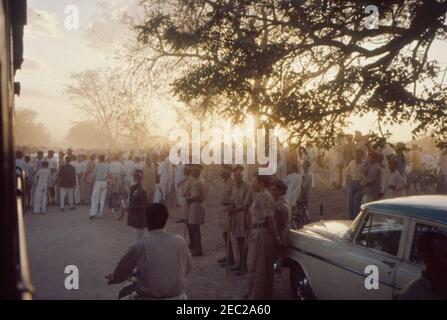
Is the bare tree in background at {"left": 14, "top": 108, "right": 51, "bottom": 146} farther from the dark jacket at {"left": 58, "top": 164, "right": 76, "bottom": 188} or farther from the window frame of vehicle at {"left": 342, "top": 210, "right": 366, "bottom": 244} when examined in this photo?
the window frame of vehicle at {"left": 342, "top": 210, "right": 366, "bottom": 244}

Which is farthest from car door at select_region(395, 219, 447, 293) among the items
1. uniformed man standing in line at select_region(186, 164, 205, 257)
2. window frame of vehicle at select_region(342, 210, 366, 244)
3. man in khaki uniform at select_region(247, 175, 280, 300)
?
uniformed man standing in line at select_region(186, 164, 205, 257)

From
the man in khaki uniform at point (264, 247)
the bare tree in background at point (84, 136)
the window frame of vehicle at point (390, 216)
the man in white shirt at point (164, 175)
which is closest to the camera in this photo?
the window frame of vehicle at point (390, 216)

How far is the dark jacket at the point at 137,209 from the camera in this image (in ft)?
30.9

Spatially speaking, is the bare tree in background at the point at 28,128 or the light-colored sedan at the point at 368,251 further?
the bare tree in background at the point at 28,128

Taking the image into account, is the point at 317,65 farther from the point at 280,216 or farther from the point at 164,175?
the point at 164,175

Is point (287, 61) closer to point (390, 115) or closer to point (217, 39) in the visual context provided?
point (217, 39)

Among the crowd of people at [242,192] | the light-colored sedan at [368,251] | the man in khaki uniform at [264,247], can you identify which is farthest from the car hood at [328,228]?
the man in khaki uniform at [264,247]

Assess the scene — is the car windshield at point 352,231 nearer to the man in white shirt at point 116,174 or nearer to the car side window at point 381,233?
the car side window at point 381,233

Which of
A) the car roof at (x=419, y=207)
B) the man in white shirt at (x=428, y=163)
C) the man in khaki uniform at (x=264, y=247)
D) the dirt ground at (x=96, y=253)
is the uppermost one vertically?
the man in white shirt at (x=428, y=163)

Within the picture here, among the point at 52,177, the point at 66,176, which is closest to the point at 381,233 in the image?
the point at 66,176

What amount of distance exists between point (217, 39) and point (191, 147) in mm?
12077

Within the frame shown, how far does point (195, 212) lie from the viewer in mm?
9914

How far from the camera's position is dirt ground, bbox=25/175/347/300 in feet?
23.6
